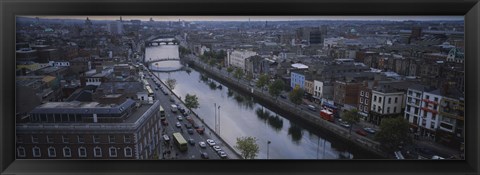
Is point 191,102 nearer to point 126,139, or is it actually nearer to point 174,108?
point 174,108

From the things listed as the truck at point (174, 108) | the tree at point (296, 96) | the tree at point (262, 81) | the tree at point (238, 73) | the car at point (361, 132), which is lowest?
the car at point (361, 132)

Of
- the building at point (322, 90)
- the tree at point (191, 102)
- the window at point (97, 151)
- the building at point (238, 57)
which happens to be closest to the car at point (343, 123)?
the building at point (322, 90)

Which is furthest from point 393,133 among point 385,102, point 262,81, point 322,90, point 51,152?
point 262,81

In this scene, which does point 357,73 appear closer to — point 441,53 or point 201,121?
point 441,53

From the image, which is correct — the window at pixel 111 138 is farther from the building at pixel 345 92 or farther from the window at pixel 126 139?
the building at pixel 345 92

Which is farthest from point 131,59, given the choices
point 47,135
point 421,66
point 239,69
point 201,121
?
point 421,66

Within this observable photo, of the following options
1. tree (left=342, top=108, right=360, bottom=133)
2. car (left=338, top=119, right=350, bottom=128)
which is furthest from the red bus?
tree (left=342, top=108, right=360, bottom=133)
